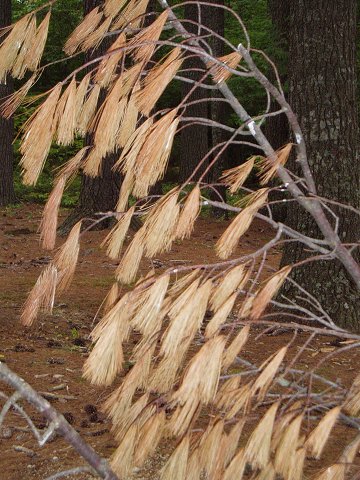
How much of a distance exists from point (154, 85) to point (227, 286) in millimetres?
559

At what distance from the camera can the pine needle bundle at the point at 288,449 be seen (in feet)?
6.26

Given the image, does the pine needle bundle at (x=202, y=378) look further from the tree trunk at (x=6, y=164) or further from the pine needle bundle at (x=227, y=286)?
the tree trunk at (x=6, y=164)

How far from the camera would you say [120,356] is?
1.90 m

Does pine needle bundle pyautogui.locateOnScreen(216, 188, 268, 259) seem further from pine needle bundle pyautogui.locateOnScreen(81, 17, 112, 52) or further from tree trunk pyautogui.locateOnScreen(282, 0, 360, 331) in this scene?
tree trunk pyautogui.locateOnScreen(282, 0, 360, 331)

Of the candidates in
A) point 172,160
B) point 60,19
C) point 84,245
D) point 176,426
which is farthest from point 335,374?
point 172,160

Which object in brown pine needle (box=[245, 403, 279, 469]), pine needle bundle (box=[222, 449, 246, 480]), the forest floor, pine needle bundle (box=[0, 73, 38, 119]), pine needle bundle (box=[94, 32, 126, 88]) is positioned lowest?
the forest floor

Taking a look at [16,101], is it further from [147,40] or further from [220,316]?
[220,316]

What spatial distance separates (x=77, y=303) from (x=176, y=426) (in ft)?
12.9

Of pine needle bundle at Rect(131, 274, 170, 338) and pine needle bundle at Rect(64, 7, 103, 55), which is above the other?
pine needle bundle at Rect(64, 7, 103, 55)

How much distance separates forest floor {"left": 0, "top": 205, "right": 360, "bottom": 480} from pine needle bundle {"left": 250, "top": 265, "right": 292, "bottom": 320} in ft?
1.61

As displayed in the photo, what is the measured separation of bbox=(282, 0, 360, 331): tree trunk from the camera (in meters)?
Answer: 5.11

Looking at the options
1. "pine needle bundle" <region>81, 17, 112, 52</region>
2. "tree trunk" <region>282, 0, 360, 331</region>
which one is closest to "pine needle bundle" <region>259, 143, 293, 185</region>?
"pine needle bundle" <region>81, 17, 112, 52</region>

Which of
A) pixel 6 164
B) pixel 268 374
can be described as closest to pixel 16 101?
pixel 268 374

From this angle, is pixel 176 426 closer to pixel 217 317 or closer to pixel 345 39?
pixel 217 317
